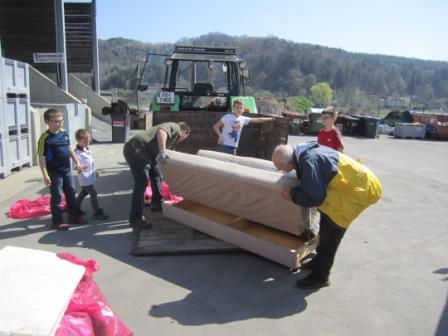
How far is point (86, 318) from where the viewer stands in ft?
9.09

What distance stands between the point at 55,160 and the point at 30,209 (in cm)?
121

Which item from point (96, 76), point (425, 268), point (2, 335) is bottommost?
point (425, 268)

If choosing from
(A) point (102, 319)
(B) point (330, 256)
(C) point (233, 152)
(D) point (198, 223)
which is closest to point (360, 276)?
(B) point (330, 256)

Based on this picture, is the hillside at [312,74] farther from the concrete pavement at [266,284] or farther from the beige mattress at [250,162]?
the concrete pavement at [266,284]

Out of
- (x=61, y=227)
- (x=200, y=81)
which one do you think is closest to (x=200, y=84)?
(x=200, y=81)

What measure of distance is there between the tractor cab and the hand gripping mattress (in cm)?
415

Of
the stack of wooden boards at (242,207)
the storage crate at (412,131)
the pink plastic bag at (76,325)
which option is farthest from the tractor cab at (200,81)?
the storage crate at (412,131)

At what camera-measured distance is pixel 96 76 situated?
2052 centimetres

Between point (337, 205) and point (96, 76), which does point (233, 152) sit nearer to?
point (337, 205)

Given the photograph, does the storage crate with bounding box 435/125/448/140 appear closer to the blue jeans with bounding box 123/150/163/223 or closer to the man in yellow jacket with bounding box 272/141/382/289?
the blue jeans with bounding box 123/150/163/223

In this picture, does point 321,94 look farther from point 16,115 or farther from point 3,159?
point 3,159

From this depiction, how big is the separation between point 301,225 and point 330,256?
438 millimetres

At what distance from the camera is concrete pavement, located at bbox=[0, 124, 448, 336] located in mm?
3484

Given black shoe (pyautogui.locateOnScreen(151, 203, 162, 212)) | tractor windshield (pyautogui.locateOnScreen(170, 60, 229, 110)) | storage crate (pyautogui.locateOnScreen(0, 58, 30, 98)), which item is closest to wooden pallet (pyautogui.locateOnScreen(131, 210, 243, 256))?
black shoe (pyautogui.locateOnScreen(151, 203, 162, 212))
